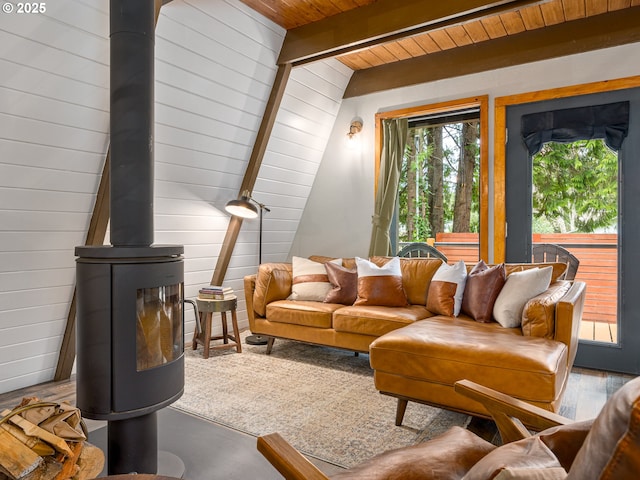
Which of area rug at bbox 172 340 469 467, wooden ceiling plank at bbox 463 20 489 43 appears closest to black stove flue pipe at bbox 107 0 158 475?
area rug at bbox 172 340 469 467

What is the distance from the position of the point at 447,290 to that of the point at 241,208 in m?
1.78

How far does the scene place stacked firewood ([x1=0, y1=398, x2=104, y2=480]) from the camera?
1.47 m

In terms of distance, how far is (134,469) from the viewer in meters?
1.91

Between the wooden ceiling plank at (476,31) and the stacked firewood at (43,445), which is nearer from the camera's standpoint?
the stacked firewood at (43,445)

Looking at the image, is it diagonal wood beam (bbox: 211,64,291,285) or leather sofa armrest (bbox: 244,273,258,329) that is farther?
leather sofa armrest (bbox: 244,273,258,329)

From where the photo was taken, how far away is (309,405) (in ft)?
8.82

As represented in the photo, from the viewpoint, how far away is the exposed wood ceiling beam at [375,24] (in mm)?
2828

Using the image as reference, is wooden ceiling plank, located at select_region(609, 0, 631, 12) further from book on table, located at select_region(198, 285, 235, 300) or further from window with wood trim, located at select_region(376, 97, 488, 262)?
book on table, located at select_region(198, 285, 235, 300)

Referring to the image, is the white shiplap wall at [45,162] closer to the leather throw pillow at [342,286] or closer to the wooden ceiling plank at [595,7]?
the leather throw pillow at [342,286]

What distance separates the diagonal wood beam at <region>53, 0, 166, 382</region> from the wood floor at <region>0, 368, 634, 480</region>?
→ 0.37ft

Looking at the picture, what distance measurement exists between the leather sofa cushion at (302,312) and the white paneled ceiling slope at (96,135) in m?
0.87

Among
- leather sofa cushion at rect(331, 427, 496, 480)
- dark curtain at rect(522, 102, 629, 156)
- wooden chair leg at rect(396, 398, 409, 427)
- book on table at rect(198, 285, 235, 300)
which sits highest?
dark curtain at rect(522, 102, 629, 156)

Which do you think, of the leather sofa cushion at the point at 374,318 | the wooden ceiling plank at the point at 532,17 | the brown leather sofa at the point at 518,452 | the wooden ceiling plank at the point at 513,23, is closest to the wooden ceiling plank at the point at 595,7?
the wooden ceiling plank at the point at 532,17

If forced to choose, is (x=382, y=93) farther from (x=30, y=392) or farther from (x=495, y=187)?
(x=30, y=392)
